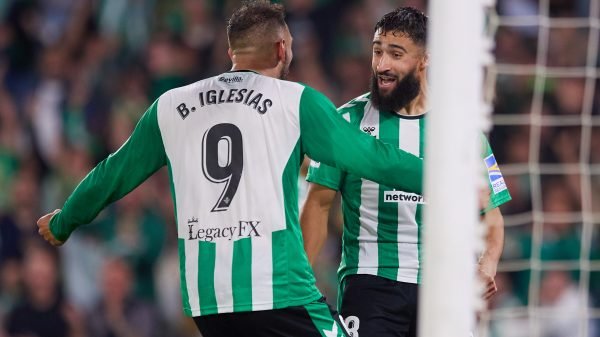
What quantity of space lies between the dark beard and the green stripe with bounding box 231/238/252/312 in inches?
44.5

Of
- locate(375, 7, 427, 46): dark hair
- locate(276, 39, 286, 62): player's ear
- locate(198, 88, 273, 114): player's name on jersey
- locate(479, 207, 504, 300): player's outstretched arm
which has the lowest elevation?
locate(479, 207, 504, 300): player's outstretched arm

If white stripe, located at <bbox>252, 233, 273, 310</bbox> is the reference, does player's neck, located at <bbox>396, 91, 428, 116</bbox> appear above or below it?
above

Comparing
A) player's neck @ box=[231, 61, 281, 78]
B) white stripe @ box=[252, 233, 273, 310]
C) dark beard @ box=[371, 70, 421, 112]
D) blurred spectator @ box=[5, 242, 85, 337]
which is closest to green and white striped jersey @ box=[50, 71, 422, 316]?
white stripe @ box=[252, 233, 273, 310]

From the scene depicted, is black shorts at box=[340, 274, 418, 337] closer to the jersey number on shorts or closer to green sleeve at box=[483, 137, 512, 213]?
green sleeve at box=[483, 137, 512, 213]

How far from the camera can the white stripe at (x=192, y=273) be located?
13.0 feet

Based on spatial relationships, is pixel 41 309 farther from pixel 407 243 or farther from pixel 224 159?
pixel 224 159

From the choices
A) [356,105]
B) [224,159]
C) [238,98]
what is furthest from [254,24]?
[356,105]

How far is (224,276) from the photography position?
12.8 ft

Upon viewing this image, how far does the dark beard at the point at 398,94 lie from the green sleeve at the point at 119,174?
106 cm

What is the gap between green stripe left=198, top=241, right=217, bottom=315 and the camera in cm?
392

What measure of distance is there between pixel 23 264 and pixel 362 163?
15.4ft

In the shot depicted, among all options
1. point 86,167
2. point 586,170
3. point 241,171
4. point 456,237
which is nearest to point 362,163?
point 241,171

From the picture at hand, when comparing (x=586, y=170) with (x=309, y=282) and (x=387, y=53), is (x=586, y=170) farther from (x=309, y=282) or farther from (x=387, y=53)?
(x=309, y=282)

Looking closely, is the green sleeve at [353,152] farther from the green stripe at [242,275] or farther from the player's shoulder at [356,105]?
the player's shoulder at [356,105]
